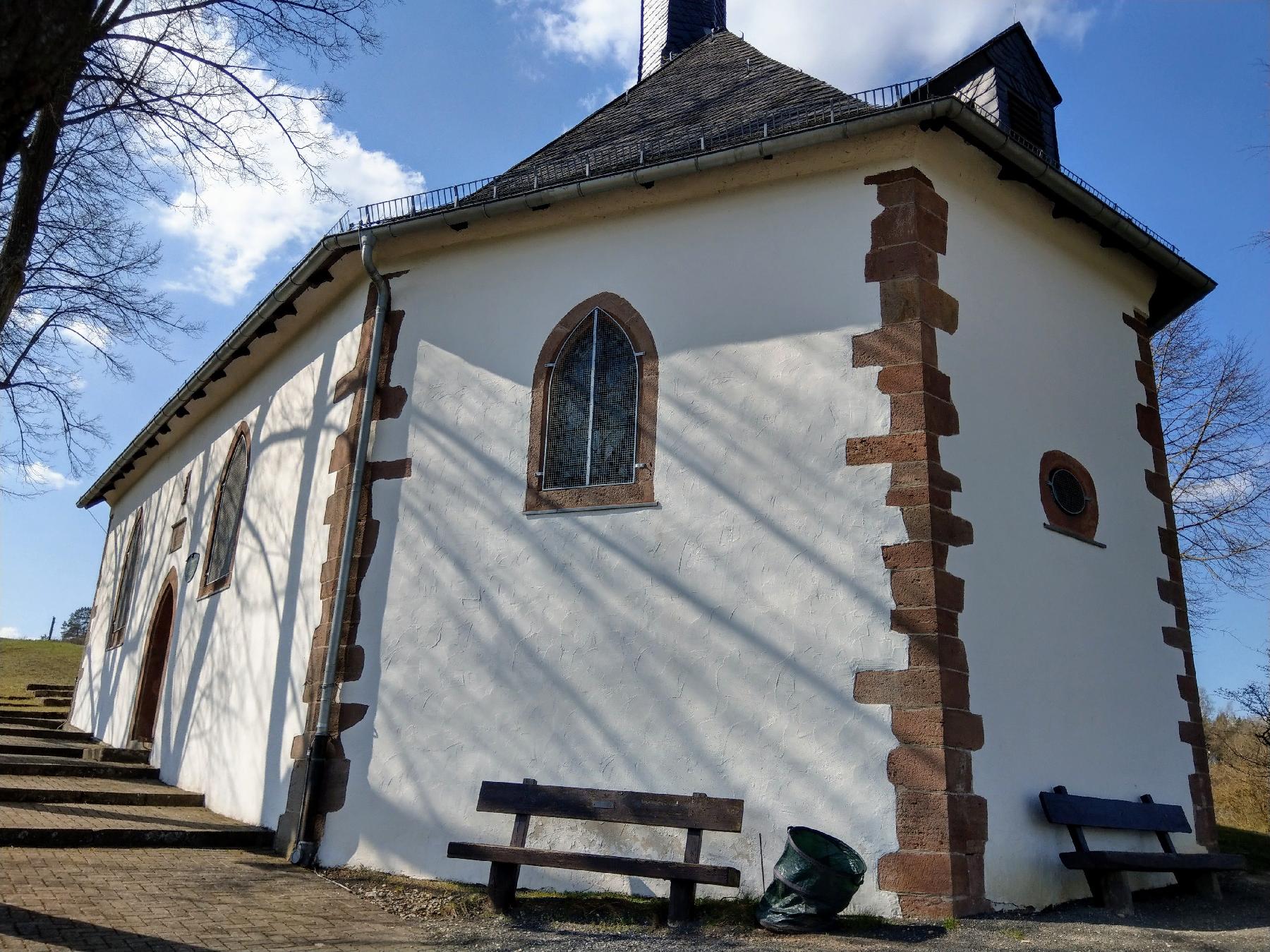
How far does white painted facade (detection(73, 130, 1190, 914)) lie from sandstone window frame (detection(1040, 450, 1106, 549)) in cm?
13

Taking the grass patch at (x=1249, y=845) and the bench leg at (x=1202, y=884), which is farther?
the grass patch at (x=1249, y=845)

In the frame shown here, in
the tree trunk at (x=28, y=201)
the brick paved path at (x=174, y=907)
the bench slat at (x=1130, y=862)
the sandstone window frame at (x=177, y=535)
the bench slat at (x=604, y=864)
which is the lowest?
the brick paved path at (x=174, y=907)

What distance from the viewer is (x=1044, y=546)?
792 cm

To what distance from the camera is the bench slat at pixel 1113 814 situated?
277 inches

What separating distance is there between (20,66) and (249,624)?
7.78 metres

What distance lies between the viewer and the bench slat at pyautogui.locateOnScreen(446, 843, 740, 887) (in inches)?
235

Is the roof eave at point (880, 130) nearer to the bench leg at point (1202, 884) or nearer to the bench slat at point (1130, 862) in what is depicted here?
the bench slat at point (1130, 862)

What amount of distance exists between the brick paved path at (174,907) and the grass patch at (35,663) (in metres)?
21.7

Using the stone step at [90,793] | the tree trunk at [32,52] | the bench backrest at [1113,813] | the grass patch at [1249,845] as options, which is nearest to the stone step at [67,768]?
the stone step at [90,793]

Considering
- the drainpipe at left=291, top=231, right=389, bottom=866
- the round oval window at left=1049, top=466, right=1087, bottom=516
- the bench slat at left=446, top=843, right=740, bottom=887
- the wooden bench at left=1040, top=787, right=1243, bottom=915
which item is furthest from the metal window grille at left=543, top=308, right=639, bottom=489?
the wooden bench at left=1040, top=787, right=1243, bottom=915

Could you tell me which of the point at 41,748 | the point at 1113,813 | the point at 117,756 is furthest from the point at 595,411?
the point at 41,748

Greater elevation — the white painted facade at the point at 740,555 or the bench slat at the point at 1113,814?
the white painted facade at the point at 740,555

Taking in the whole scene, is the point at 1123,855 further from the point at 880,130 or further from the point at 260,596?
the point at 260,596

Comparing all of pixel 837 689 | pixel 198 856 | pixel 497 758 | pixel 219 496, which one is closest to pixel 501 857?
pixel 497 758
